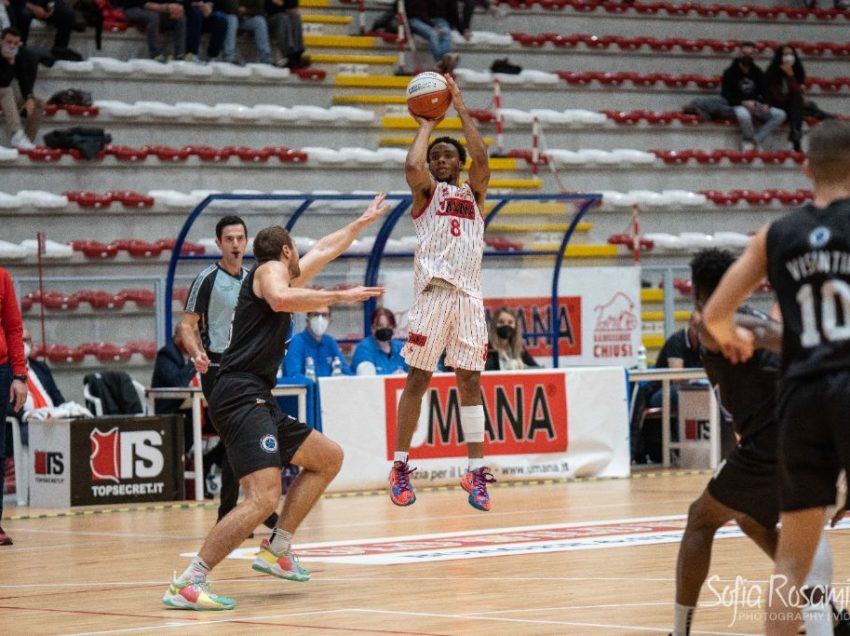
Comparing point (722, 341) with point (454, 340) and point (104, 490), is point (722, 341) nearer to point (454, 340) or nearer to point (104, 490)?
point (454, 340)

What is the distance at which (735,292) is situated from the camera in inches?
183

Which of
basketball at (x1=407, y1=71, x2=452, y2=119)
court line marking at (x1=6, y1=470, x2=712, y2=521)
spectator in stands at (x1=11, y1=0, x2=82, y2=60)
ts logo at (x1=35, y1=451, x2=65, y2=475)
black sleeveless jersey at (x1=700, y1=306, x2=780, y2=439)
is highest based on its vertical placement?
spectator in stands at (x1=11, y1=0, x2=82, y2=60)

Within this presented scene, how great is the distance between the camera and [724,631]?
6.07m

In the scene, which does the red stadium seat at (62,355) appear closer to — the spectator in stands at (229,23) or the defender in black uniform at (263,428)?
the spectator in stands at (229,23)

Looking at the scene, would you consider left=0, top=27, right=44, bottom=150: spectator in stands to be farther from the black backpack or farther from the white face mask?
the white face mask

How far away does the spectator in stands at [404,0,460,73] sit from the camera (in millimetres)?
21812

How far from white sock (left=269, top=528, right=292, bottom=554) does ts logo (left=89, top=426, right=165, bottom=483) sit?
6.01 metres

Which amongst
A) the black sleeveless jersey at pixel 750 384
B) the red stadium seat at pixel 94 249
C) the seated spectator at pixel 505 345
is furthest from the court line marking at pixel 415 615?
the red stadium seat at pixel 94 249

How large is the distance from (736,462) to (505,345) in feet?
33.2

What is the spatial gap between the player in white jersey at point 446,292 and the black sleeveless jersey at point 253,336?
7.58 feet

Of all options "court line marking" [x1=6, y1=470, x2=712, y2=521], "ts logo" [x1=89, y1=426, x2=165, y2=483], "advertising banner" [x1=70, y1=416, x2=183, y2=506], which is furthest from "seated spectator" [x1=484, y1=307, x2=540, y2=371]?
"ts logo" [x1=89, y1=426, x2=165, y2=483]

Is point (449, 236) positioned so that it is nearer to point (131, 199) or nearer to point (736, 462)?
point (736, 462)

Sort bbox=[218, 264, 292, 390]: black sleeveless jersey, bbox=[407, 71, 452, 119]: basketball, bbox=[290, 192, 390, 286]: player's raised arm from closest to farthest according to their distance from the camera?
bbox=[218, 264, 292, 390]: black sleeveless jersey < bbox=[290, 192, 390, 286]: player's raised arm < bbox=[407, 71, 452, 119]: basketball

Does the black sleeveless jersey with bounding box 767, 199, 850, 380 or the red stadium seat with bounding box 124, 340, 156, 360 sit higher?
the black sleeveless jersey with bounding box 767, 199, 850, 380
